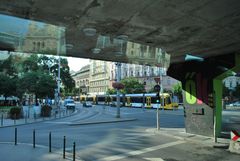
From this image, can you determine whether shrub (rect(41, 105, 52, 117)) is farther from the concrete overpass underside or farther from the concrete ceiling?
the concrete ceiling

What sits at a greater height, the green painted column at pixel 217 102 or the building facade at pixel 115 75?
the building facade at pixel 115 75

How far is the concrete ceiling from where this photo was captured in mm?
7262

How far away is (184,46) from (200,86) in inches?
160

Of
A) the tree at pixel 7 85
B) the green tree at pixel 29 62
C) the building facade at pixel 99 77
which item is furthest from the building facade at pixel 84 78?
the tree at pixel 7 85

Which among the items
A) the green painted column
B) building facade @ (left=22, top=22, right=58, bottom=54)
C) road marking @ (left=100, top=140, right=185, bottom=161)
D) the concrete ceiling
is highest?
the concrete ceiling

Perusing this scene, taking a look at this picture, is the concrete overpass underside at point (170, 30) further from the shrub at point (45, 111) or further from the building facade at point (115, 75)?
the building facade at point (115, 75)

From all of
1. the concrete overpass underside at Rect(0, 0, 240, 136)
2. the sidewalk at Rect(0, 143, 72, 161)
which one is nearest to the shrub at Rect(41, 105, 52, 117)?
the concrete overpass underside at Rect(0, 0, 240, 136)

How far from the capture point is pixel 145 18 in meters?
8.55

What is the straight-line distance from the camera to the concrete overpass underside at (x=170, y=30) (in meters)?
7.42

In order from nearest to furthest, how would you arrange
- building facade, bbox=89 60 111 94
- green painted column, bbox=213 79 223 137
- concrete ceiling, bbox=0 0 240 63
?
concrete ceiling, bbox=0 0 240 63, green painted column, bbox=213 79 223 137, building facade, bbox=89 60 111 94

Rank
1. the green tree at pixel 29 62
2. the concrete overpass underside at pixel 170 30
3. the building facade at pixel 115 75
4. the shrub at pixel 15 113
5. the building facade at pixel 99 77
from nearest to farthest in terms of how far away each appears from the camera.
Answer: the concrete overpass underside at pixel 170 30
the green tree at pixel 29 62
the shrub at pixel 15 113
the building facade at pixel 115 75
the building facade at pixel 99 77

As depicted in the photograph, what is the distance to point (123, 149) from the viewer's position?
1253cm

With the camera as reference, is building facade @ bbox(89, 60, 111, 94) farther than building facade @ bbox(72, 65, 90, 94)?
No

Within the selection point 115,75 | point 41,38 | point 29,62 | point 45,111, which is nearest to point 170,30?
point 41,38
